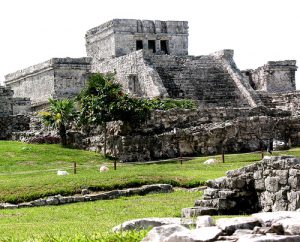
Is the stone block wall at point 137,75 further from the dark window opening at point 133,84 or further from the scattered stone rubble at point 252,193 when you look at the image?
the scattered stone rubble at point 252,193

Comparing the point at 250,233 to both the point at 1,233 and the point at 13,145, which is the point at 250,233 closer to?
the point at 1,233

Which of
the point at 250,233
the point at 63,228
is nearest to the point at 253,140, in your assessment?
the point at 63,228

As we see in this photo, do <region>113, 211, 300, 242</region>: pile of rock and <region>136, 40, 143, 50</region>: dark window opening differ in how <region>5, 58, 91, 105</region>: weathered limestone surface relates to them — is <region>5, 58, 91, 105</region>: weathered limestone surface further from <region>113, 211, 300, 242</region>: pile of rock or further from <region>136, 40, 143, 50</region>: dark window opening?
<region>113, 211, 300, 242</region>: pile of rock

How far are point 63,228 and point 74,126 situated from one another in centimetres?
2070

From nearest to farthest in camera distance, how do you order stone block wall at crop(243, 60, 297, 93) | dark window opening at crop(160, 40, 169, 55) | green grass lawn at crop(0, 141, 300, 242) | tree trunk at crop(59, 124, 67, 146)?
green grass lawn at crop(0, 141, 300, 242), tree trunk at crop(59, 124, 67, 146), stone block wall at crop(243, 60, 297, 93), dark window opening at crop(160, 40, 169, 55)

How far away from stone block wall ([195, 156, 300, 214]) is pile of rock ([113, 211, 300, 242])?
4119 mm

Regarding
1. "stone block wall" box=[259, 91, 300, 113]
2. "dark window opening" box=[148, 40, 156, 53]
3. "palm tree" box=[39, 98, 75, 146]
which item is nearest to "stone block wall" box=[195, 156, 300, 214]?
"palm tree" box=[39, 98, 75, 146]

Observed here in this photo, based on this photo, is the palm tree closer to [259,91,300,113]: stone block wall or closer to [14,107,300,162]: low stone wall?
[14,107,300,162]: low stone wall

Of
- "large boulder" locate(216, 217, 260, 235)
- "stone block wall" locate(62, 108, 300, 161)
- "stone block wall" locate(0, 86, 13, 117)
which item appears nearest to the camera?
"large boulder" locate(216, 217, 260, 235)

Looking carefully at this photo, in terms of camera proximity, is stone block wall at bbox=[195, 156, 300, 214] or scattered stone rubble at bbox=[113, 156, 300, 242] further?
stone block wall at bbox=[195, 156, 300, 214]

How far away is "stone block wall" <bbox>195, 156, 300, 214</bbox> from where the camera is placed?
1291 cm

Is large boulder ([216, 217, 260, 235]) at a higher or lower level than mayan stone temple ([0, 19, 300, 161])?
lower

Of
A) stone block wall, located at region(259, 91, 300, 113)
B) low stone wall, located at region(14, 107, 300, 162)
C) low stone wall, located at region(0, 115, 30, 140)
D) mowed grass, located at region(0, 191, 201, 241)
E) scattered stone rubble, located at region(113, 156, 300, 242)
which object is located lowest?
mowed grass, located at region(0, 191, 201, 241)

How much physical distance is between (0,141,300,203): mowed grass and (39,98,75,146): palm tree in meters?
0.91
